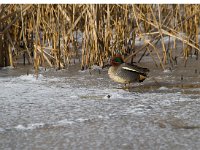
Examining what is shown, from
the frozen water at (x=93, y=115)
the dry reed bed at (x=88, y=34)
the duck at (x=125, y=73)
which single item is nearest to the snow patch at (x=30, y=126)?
the frozen water at (x=93, y=115)

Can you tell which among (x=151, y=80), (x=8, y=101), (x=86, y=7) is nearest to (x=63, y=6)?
(x=86, y=7)

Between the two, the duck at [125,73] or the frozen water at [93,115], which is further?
the duck at [125,73]

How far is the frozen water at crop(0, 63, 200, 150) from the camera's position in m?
2.49

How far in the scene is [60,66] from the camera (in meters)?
5.05

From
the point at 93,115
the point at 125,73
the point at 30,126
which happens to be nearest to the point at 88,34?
the point at 125,73

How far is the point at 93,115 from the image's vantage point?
3088 mm

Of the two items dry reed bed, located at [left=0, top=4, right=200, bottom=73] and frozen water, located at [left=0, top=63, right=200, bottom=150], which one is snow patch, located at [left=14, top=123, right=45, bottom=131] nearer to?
frozen water, located at [left=0, top=63, right=200, bottom=150]

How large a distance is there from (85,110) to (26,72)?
6.15 feet

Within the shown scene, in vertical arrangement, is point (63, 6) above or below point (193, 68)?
above

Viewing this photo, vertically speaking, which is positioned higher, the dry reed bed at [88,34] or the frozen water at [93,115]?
the dry reed bed at [88,34]

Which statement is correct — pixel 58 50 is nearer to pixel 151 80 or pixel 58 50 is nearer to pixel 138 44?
pixel 151 80

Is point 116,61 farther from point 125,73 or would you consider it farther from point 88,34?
point 88,34

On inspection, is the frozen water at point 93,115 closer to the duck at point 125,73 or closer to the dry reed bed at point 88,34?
the duck at point 125,73

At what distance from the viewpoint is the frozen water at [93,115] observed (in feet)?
8.18
